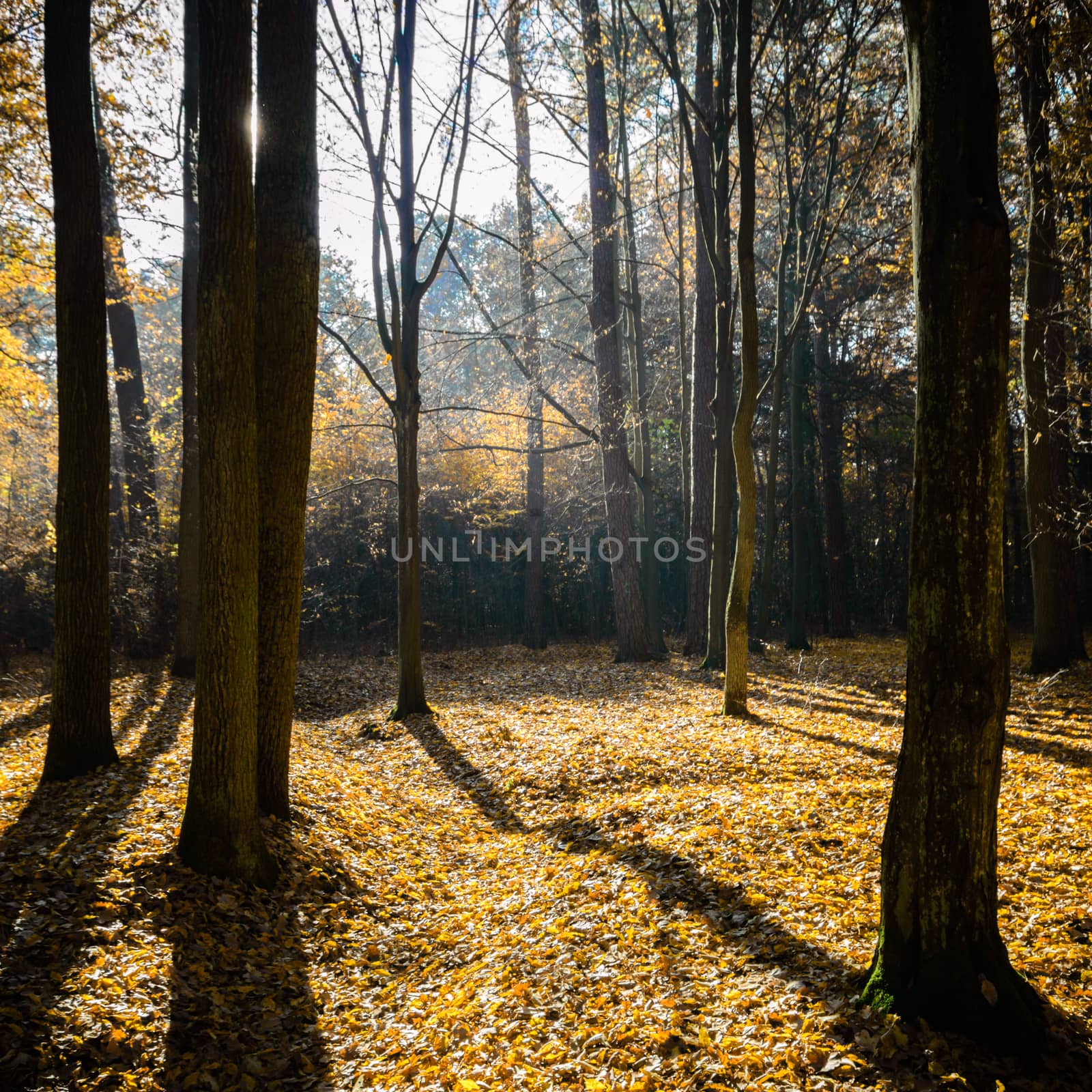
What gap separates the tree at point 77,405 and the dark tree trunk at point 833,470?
14.2 meters

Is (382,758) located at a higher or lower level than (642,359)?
lower

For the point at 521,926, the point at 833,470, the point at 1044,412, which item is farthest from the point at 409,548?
the point at 833,470

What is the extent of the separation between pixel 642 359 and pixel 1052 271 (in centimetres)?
722

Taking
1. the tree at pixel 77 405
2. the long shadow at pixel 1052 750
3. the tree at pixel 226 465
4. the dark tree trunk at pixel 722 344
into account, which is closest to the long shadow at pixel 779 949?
the tree at pixel 226 465

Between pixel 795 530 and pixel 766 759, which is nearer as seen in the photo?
pixel 766 759

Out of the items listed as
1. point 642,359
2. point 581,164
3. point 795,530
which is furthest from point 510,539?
point 581,164

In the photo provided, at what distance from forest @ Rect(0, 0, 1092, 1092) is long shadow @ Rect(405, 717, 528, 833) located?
7 centimetres

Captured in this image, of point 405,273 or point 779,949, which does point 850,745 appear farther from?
point 405,273

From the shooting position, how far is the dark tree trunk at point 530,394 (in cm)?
1462

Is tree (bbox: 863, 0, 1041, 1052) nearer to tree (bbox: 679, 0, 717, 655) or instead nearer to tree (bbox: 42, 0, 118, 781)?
tree (bbox: 42, 0, 118, 781)

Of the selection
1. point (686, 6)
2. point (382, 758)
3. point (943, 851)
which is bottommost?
point (382, 758)

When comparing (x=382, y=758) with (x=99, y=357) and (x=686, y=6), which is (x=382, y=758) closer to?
(x=99, y=357)

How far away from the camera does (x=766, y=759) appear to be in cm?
638

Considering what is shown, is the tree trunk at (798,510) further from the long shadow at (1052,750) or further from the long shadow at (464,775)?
the long shadow at (464,775)
